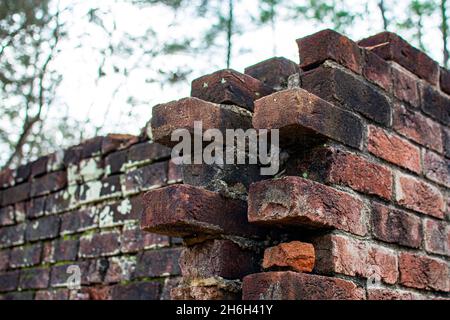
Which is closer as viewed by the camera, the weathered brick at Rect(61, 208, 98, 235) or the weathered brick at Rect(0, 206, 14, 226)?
the weathered brick at Rect(61, 208, 98, 235)

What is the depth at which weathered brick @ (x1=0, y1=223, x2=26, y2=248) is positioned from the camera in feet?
16.1

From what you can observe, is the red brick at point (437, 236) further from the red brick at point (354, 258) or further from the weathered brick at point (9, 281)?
the weathered brick at point (9, 281)

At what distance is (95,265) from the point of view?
160 inches

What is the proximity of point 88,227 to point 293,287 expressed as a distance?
8.84ft

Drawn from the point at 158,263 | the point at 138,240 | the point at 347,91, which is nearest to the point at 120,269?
the point at 138,240

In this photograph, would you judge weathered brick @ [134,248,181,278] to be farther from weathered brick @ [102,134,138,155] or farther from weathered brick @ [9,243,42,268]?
weathered brick @ [9,243,42,268]

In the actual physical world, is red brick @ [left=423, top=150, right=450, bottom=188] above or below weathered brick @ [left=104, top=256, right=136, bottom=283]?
above

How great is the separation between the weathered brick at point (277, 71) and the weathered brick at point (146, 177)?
1510 millimetres

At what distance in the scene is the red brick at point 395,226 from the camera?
211 cm

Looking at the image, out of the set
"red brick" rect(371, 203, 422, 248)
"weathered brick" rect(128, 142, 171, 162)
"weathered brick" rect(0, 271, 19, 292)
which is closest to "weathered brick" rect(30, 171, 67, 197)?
"weathered brick" rect(0, 271, 19, 292)

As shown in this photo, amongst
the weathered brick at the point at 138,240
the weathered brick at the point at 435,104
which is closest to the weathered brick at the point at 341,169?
the weathered brick at the point at 435,104

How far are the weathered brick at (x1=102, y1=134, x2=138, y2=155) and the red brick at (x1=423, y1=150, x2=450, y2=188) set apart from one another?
2.11 metres

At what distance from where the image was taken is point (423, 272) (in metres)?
2.25

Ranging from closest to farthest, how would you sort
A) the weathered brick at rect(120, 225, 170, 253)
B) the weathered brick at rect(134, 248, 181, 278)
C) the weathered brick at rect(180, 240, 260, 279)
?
the weathered brick at rect(180, 240, 260, 279), the weathered brick at rect(134, 248, 181, 278), the weathered brick at rect(120, 225, 170, 253)
